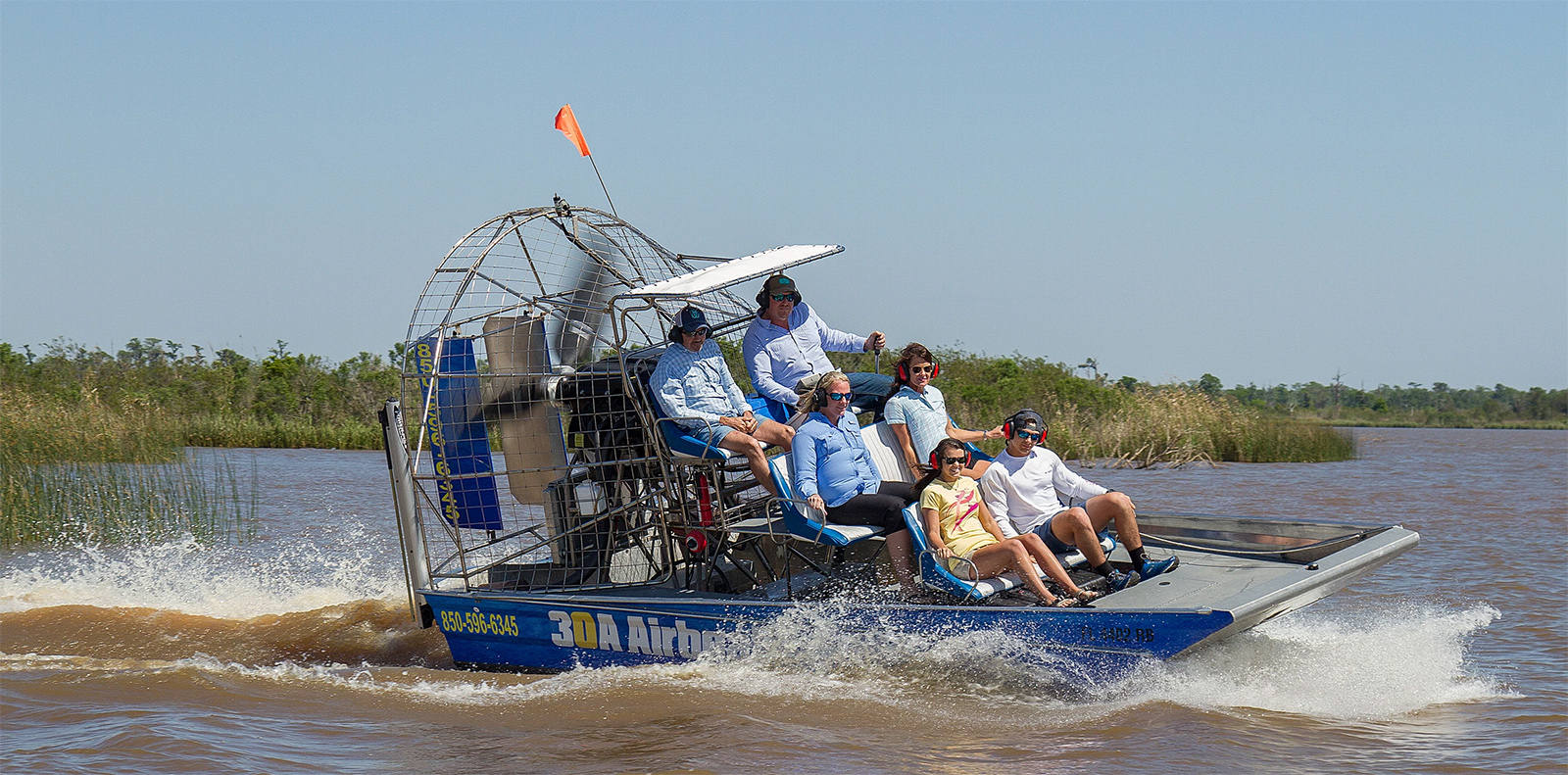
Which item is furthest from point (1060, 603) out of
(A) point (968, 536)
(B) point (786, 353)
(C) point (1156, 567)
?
(B) point (786, 353)

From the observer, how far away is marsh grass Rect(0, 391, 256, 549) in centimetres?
1194

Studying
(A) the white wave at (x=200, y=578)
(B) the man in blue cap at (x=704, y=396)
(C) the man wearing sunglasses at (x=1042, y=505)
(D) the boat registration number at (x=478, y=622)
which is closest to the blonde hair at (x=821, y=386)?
(B) the man in blue cap at (x=704, y=396)

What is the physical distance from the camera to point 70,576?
11.0 meters

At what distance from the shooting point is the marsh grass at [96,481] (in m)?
11.9

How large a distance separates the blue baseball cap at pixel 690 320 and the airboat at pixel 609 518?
18cm

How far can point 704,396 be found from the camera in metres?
7.76

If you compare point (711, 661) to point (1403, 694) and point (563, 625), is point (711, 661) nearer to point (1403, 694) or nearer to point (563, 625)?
point (563, 625)

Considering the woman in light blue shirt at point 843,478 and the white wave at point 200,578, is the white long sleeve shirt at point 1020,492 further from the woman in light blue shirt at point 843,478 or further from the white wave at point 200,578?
the white wave at point 200,578

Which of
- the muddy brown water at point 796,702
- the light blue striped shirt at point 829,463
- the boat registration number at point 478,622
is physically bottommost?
the muddy brown water at point 796,702

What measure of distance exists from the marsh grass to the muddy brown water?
1.96 m

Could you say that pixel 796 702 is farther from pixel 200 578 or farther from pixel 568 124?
pixel 200 578

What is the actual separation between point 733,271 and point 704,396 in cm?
80

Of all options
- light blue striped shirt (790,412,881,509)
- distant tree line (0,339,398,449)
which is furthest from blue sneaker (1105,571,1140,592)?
distant tree line (0,339,398,449)

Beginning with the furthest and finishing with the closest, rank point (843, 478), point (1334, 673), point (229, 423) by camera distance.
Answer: point (229, 423) → point (843, 478) → point (1334, 673)
